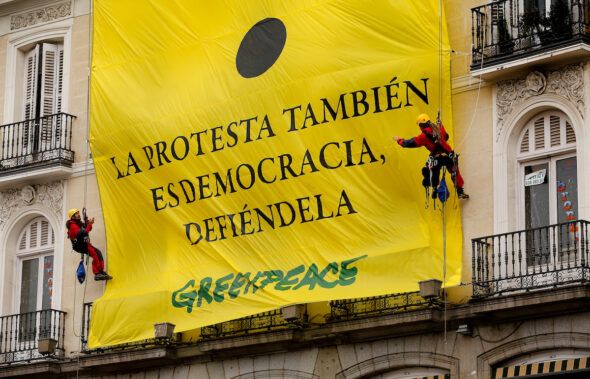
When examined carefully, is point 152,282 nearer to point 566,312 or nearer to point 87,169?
point 87,169

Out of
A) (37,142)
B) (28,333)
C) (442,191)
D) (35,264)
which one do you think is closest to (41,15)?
(37,142)

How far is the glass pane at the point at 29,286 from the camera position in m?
35.6

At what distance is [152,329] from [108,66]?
5365 millimetres

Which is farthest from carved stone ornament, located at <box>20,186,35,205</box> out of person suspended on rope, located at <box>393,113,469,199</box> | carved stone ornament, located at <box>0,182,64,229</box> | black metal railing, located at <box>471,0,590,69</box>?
black metal railing, located at <box>471,0,590,69</box>

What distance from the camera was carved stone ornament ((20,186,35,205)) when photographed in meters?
35.5

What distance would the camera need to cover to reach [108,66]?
1336 inches

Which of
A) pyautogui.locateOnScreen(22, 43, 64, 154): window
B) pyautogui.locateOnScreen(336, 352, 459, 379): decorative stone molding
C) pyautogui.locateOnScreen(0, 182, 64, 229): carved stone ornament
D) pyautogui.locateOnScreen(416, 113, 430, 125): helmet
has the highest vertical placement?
pyautogui.locateOnScreen(22, 43, 64, 154): window

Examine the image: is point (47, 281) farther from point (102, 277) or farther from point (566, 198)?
point (566, 198)

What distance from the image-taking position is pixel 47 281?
116 ft

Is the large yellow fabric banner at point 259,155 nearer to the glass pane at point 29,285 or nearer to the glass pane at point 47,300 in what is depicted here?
the glass pane at point 47,300

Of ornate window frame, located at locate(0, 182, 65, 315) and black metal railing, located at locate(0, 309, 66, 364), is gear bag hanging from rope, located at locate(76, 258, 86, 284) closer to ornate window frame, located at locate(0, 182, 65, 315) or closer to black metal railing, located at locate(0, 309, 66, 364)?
black metal railing, located at locate(0, 309, 66, 364)

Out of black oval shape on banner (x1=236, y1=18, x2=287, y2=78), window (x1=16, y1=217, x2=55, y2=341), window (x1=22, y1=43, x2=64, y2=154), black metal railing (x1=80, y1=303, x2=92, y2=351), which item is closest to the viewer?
black oval shape on banner (x1=236, y1=18, x2=287, y2=78)

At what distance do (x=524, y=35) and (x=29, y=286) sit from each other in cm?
1232

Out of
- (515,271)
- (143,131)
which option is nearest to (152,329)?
(143,131)
